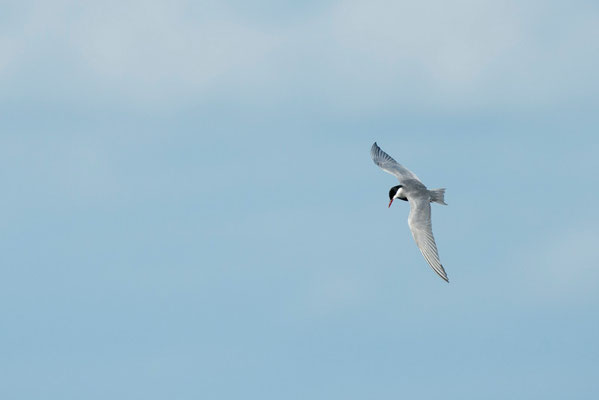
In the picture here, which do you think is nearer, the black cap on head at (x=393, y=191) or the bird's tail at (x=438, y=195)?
the bird's tail at (x=438, y=195)

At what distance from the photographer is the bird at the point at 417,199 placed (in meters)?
35.5

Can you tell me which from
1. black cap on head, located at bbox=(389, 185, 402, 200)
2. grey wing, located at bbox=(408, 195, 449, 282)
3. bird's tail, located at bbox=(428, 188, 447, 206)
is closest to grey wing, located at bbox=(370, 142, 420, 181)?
black cap on head, located at bbox=(389, 185, 402, 200)

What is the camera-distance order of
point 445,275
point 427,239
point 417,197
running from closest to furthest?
1. point 445,275
2. point 427,239
3. point 417,197

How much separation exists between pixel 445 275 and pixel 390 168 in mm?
10697

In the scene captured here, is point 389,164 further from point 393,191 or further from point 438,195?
point 438,195

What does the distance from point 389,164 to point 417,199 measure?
525 cm

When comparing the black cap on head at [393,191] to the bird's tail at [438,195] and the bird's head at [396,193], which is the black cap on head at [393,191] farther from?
the bird's tail at [438,195]

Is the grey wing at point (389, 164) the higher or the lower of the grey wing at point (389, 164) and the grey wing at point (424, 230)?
the higher

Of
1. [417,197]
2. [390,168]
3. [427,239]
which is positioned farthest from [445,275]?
[390,168]

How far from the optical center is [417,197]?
39219 millimetres

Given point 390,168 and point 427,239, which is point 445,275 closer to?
point 427,239

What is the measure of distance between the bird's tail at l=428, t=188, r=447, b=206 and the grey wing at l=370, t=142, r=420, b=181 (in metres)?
2.05

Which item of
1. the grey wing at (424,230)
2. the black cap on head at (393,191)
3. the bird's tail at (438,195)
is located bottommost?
the grey wing at (424,230)

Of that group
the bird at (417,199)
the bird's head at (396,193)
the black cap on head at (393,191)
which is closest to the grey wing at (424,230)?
the bird at (417,199)
